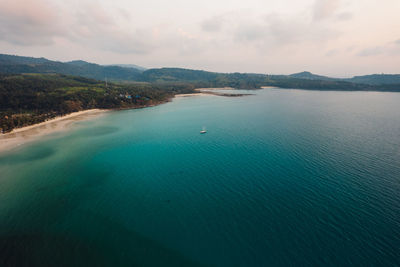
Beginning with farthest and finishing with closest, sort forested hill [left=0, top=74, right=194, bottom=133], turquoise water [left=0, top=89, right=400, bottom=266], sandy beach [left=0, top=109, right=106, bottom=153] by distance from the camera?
1. forested hill [left=0, top=74, right=194, bottom=133]
2. sandy beach [left=0, top=109, right=106, bottom=153]
3. turquoise water [left=0, top=89, right=400, bottom=266]

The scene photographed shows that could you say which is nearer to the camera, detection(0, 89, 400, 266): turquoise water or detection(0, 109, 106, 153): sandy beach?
detection(0, 89, 400, 266): turquoise water

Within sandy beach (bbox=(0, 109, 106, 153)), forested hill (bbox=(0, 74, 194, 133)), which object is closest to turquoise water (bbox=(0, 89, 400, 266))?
sandy beach (bbox=(0, 109, 106, 153))

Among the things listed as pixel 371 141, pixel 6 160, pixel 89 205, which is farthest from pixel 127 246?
pixel 371 141

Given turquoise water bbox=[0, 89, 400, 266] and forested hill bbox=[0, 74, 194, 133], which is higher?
forested hill bbox=[0, 74, 194, 133]

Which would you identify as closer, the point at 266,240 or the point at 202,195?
the point at 266,240

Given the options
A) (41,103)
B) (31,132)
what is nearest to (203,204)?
(31,132)

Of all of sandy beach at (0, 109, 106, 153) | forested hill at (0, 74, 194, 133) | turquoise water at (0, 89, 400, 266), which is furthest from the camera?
forested hill at (0, 74, 194, 133)

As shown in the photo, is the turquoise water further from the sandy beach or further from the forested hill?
the forested hill

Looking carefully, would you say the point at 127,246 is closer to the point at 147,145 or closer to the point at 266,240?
the point at 266,240

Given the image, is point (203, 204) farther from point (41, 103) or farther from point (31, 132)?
point (41, 103)
